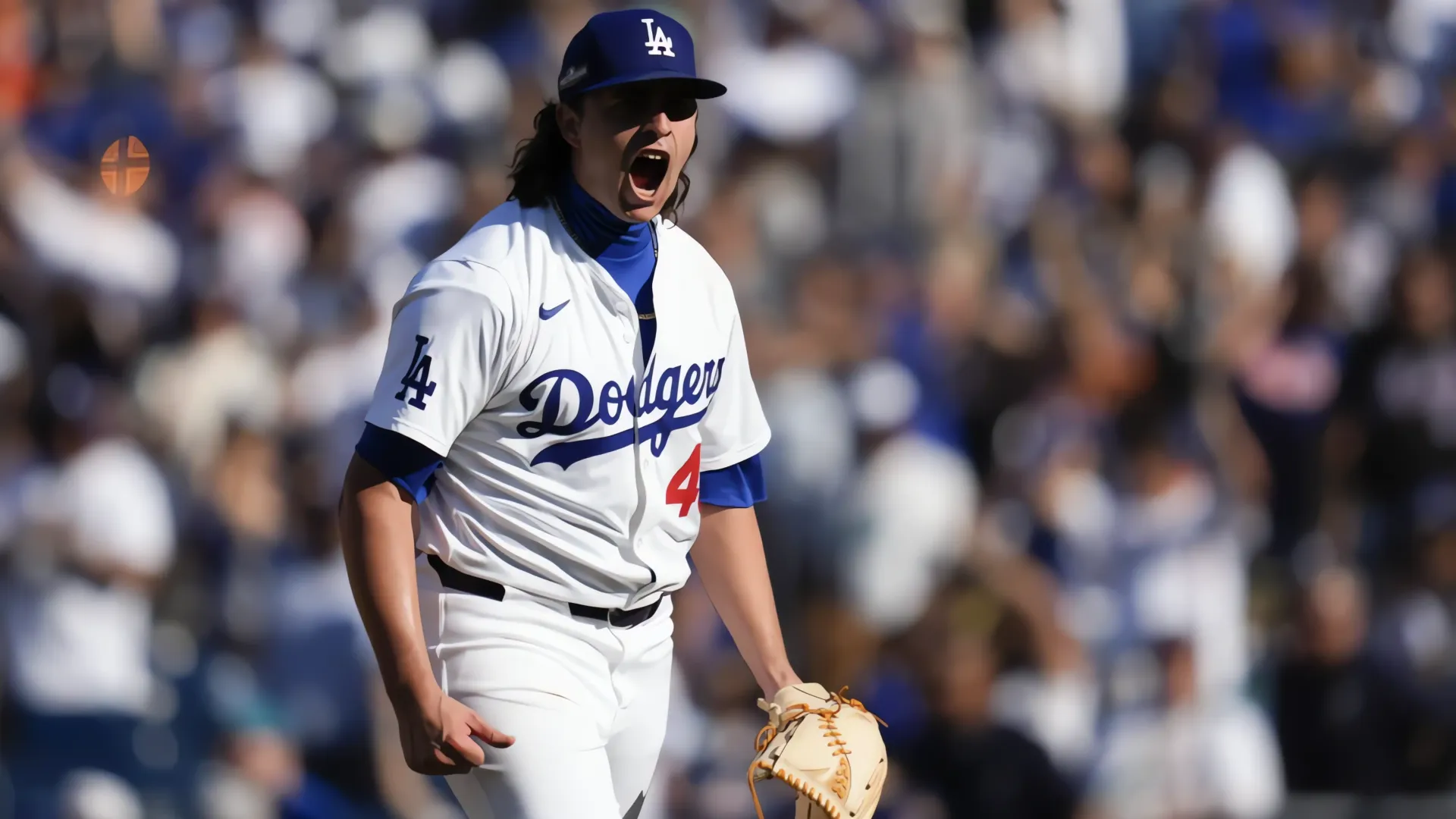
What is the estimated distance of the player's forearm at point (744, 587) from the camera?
3340mm

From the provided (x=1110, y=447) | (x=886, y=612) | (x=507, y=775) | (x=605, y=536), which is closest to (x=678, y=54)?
(x=605, y=536)

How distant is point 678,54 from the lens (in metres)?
3.01

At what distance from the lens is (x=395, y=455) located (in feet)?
9.46

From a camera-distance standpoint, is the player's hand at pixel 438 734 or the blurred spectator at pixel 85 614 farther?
the blurred spectator at pixel 85 614

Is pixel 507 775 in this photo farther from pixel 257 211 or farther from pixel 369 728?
pixel 257 211

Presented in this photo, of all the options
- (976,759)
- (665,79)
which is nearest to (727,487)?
(665,79)

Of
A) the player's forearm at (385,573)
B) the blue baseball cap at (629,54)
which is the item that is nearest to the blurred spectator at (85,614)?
the player's forearm at (385,573)

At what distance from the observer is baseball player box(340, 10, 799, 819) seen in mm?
2865

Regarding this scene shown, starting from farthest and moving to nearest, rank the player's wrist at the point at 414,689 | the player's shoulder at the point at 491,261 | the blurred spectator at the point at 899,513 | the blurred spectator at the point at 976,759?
the blurred spectator at the point at 899,513
the blurred spectator at the point at 976,759
the player's shoulder at the point at 491,261
the player's wrist at the point at 414,689

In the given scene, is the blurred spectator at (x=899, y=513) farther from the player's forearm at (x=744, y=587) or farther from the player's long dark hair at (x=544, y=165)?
the player's long dark hair at (x=544, y=165)

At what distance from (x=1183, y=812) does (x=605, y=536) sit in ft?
12.3

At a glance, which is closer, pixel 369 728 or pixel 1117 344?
pixel 369 728

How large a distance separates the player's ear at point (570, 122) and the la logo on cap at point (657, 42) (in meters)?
0.18

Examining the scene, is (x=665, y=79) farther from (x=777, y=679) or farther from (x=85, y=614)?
(x=85, y=614)
